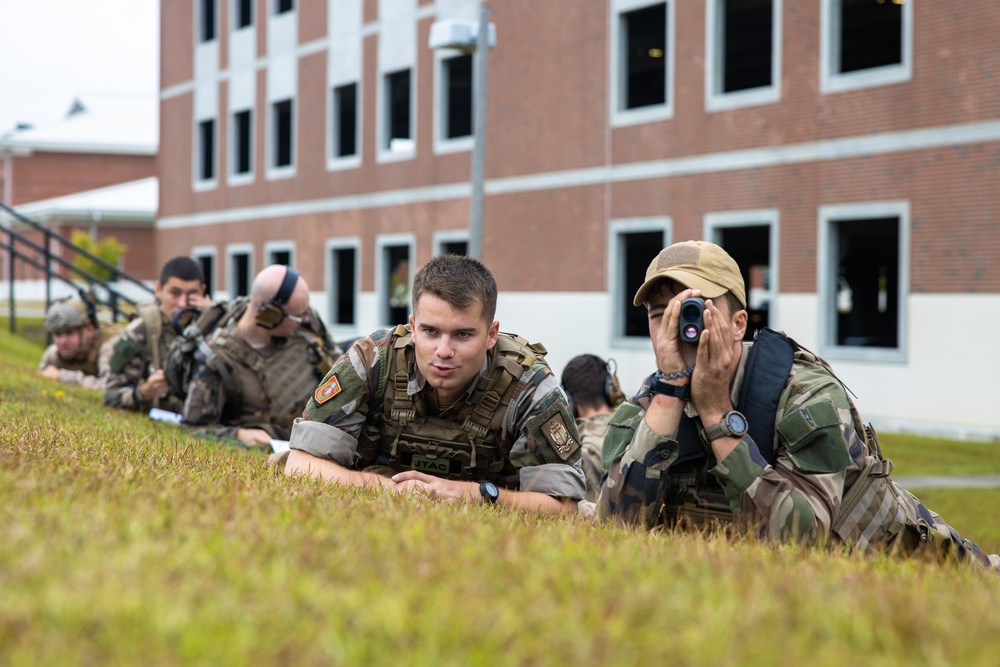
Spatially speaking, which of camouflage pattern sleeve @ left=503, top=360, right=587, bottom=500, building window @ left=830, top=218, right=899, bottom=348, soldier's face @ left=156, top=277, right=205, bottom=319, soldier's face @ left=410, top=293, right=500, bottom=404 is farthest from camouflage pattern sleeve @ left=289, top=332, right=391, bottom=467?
building window @ left=830, top=218, right=899, bottom=348

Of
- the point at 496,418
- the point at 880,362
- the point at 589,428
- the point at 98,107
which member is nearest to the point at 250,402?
the point at 589,428

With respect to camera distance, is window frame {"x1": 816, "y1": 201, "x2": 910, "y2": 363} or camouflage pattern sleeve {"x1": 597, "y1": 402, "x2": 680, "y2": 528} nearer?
camouflage pattern sleeve {"x1": 597, "y1": 402, "x2": 680, "y2": 528}

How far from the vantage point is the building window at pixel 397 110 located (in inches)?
1196

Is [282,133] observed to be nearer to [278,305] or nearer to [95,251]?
[95,251]

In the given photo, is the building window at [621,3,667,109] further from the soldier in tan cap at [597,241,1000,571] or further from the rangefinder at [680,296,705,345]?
the rangefinder at [680,296,705,345]

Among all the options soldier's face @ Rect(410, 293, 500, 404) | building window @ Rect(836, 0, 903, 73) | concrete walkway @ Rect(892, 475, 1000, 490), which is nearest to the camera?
soldier's face @ Rect(410, 293, 500, 404)

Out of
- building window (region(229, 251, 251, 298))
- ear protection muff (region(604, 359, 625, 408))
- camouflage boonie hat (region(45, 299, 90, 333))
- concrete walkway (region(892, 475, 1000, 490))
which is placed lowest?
concrete walkway (region(892, 475, 1000, 490))

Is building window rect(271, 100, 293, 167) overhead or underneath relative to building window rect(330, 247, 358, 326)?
overhead

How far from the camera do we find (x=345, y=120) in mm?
32625

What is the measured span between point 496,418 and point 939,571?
232 centimetres

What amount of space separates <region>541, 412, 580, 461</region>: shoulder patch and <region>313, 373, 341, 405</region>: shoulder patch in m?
1.00

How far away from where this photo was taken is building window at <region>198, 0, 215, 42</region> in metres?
38.6

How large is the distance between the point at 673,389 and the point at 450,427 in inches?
53.4

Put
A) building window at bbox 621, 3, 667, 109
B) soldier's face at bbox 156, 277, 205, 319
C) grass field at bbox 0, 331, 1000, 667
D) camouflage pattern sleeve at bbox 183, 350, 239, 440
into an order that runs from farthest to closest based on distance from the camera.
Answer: building window at bbox 621, 3, 667, 109 < soldier's face at bbox 156, 277, 205, 319 < camouflage pattern sleeve at bbox 183, 350, 239, 440 < grass field at bbox 0, 331, 1000, 667
